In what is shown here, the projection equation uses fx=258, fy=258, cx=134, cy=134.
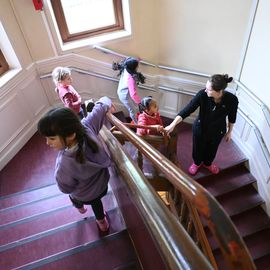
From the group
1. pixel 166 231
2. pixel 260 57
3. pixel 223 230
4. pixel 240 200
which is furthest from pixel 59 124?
pixel 240 200

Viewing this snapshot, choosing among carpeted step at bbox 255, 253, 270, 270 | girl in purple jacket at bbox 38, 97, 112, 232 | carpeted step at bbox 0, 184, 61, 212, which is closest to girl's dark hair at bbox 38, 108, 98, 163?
girl in purple jacket at bbox 38, 97, 112, 232

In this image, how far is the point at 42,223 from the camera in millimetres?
2697

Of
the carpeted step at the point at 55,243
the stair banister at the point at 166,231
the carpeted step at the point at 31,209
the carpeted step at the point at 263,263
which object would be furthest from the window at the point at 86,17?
the carpeted step at the point at 263,263

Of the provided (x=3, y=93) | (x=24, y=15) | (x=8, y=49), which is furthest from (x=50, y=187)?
(x=24, y=15)

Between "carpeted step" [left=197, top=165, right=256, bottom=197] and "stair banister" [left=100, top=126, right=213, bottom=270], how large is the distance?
2.66 metres

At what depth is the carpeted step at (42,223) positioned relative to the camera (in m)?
2.58

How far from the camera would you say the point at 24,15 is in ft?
11.1

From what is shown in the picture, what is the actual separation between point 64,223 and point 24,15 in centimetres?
268

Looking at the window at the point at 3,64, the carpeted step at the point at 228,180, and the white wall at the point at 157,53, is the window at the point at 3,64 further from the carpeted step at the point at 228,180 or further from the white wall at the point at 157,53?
the carpeted step at the point at 228,180

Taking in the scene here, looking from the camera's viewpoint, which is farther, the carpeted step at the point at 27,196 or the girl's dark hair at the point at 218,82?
the carpeted step at the point at 27,196

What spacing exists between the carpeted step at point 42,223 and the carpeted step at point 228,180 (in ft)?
5.13

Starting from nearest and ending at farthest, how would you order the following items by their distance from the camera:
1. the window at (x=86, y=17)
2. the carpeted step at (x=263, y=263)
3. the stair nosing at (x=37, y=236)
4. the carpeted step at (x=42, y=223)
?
the stair nosing at (x=37, y=236) → the carpeted step at (x=42, y=223) → the carpeted step at (x=263, y=263) → the window at (x=86, y=17)

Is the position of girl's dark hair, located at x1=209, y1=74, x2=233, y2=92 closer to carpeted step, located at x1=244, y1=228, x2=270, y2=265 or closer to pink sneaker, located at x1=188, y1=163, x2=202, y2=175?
pink sneaker, located at x1=188, y1=163, x2=202, y2=175

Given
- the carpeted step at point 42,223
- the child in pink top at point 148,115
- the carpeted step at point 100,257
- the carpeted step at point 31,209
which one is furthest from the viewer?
the carpeted step at point 31,209
